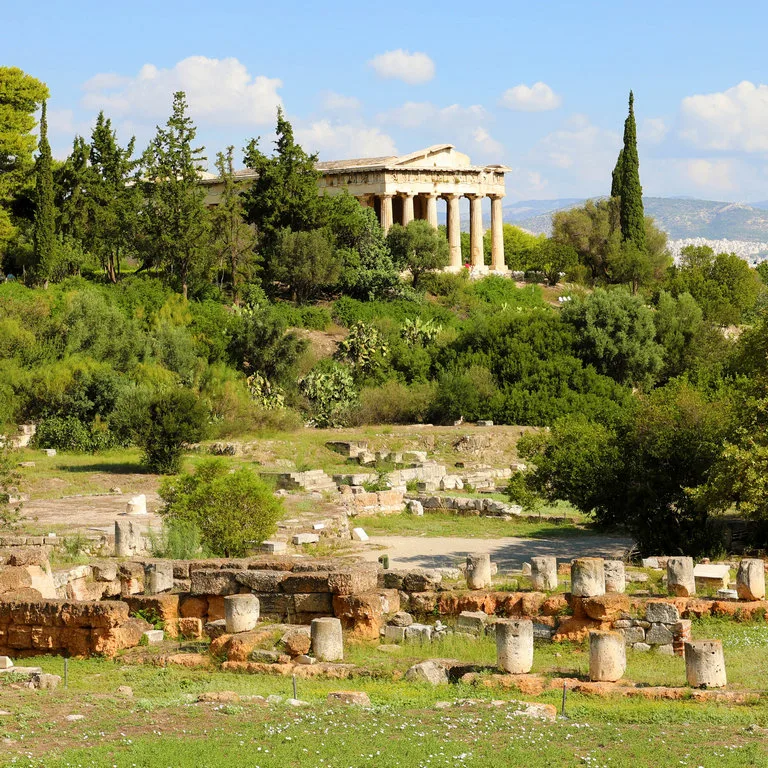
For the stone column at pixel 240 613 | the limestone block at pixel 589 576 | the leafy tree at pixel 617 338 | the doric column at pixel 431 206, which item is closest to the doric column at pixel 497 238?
the doric column at pixel 431 206

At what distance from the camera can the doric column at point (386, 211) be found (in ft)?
221

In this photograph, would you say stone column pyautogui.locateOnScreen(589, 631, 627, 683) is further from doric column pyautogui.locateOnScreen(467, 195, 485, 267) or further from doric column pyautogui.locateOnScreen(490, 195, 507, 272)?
doric column pyautogui.locateOnScreen(490, 195, 507, 272)

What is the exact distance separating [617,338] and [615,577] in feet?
108

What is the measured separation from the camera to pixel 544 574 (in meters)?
21.5

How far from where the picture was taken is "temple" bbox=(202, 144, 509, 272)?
225 ft

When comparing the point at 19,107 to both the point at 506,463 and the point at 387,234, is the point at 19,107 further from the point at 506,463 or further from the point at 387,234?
the point at 506,463

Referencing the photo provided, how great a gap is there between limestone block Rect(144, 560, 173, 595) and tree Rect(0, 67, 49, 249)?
37.4 m

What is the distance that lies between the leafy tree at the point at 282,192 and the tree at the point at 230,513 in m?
33.8

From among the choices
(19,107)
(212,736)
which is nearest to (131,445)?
(19,107)

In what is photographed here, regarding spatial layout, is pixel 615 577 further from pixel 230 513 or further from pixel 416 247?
pixel 416 247

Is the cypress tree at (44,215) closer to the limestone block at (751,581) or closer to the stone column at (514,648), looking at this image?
the limestone block at (751,581)

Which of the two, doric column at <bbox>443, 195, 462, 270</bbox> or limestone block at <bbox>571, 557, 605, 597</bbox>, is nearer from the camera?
limestone block at <bbox>571, 557, 605, 597</bbox>

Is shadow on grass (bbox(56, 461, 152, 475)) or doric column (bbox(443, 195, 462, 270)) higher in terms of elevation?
doric column (bbox(443, 195, 462, 270))

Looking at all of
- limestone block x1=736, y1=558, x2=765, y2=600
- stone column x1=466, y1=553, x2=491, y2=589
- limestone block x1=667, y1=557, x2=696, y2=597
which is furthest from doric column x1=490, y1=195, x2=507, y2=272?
limestone block x1=736, y1=558, x2=765, y2=600
